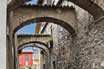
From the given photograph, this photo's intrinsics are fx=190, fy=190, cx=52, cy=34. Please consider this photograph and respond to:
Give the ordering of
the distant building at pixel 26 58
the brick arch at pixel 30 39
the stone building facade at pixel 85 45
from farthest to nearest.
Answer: the distant building at pixel 26 58 → the brick arch at pixel 30 39 → the stone building facade at pixel 85 45

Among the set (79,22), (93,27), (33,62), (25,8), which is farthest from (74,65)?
(33,62)

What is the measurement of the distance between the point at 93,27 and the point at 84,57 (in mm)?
1307

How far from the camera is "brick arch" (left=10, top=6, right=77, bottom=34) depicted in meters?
7.53

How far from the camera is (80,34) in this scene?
723 cm

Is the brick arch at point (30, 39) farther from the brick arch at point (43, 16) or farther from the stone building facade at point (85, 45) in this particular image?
the brick arch at point (43, 16)

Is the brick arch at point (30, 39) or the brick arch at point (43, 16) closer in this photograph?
the brick arch at point (43, 16)

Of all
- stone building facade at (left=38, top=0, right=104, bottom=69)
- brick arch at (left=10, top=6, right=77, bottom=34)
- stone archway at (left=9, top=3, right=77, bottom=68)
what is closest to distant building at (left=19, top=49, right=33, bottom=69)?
stone building facade at (left=38, top=0, right=104, bottom=69)

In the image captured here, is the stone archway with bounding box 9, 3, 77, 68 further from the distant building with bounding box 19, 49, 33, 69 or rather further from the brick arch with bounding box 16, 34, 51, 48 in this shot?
the distant building with bounding box 19, 49, 33, 69

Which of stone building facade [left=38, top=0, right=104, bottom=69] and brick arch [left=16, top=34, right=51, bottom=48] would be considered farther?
brick arch [left=16, top=34, right=51, bottom=48]

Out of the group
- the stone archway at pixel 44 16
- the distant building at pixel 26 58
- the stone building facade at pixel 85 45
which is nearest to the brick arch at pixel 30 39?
the stone building facade at pixel 85 45

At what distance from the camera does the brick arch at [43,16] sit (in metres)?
7.53

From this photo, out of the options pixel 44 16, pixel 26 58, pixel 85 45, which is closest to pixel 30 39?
pixel 44 16

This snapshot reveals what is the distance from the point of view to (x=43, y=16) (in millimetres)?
7695

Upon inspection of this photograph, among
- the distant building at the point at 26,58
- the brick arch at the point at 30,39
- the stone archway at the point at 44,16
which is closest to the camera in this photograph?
the stone archway at the point at 44,16
